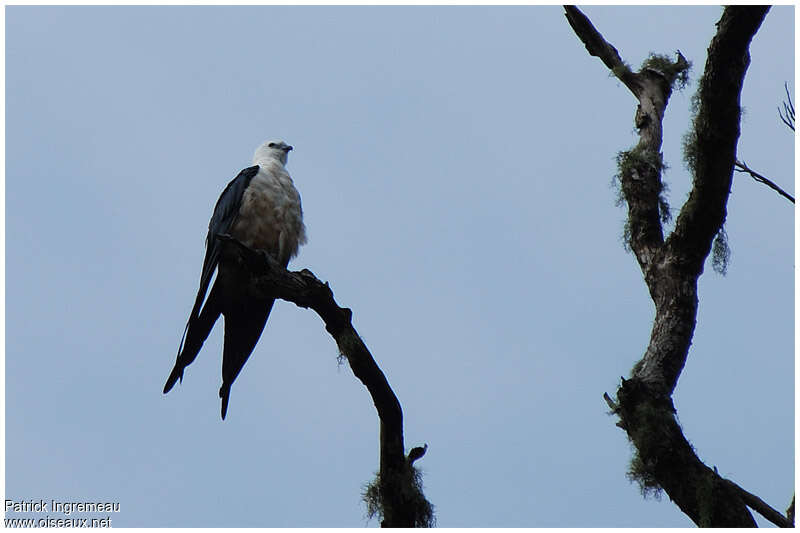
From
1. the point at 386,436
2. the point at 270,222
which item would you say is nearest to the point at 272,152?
the point at 270,222

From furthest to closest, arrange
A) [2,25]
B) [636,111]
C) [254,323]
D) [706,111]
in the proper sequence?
[2,25], [254,323], [636,111], [706,111]

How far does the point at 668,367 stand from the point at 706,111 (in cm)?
112

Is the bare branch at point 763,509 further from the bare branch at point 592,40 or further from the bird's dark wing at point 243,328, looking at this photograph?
the bird's dark wing at point 243,328

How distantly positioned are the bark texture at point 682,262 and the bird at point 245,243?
7.25ft

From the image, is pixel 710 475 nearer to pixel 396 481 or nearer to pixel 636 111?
pixel 396 481

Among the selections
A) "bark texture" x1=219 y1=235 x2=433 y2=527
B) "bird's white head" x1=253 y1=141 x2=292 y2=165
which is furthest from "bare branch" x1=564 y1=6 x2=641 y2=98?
"bird's white head" x1=253 y1=141 x2=292 y2=165

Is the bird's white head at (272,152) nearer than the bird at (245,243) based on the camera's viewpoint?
No

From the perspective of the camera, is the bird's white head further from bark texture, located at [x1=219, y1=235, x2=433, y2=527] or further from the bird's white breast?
bark texture, located at [x1=219, y1=235, x2=433, y2=527]

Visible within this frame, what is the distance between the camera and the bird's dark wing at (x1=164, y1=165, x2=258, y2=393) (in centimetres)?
556

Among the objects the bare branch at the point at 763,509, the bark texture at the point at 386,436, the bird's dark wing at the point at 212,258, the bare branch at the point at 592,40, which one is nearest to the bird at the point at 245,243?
the bird's dark wing at the point at 212,258

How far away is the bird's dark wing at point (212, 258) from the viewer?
556 cm

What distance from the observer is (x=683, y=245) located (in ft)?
14.7

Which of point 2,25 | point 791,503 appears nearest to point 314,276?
point 791,503

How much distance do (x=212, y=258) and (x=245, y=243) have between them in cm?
48
